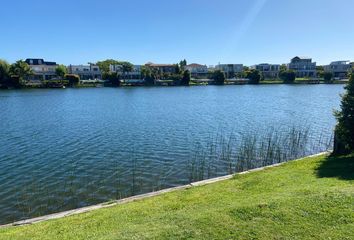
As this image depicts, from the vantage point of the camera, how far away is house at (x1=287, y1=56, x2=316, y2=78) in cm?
14912

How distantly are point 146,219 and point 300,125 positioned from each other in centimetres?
2289

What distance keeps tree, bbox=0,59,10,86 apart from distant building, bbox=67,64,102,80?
3798 cm

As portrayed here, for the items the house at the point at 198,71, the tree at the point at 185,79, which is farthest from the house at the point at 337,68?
the tree at the point at 185,79

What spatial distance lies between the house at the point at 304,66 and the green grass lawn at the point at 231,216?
154 metres

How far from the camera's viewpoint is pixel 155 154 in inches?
711

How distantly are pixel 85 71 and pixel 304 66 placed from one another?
106 meters

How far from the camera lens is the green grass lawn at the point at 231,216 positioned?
578 cm

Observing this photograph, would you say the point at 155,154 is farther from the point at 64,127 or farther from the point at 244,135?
the point at 64,127

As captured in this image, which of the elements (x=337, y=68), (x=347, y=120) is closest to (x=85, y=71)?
(x=337, y=68)

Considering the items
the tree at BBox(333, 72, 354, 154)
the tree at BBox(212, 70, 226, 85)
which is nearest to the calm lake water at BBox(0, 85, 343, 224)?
the tree at BBox(333, 72, 354, 154)

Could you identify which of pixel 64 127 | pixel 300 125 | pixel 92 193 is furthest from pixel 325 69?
pixel 92 193

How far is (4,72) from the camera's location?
314 feet

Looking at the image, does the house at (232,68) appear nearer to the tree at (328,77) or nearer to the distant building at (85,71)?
the tree at (328,77)

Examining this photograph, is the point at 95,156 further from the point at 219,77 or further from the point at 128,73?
the point at 128,73
